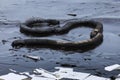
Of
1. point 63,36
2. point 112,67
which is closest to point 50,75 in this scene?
point 112,67

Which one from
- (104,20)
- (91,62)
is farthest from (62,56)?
(104,20)

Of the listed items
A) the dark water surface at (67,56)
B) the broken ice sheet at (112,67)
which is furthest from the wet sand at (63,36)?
the broken ice sheet at (112,67)

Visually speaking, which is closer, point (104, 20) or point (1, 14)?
point (104, 20)

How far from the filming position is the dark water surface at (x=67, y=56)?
30.3ft

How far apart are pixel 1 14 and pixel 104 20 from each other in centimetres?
418

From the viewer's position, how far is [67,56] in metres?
9.99

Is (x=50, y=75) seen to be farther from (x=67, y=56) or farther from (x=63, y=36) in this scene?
(x=63, y=36)

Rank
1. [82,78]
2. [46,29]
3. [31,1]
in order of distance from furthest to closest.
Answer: [31,1] → [46,29] → [82,78]

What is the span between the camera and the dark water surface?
9.23 meters

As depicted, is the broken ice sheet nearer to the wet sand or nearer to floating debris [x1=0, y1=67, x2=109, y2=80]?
the wet sand

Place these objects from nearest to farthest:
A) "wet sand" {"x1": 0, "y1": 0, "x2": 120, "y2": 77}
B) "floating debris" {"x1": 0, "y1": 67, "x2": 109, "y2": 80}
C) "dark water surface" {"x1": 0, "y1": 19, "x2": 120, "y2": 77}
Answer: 1. "floating debris" {"x1": 0, "y1": 67, "x2": 109, "y2": 80}
2. "dark water surface" {"x1": 0, "y1": 19, "x2": 120, "y2": 77}
3. "wet sand" {"x1": 0, "y1": 0, "x2": 120, "y2": 77}

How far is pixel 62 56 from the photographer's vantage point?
10000 millimetres

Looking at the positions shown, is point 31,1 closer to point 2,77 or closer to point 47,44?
point 47,44

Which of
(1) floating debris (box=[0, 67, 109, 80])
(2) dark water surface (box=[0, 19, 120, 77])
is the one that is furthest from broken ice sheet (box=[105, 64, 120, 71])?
(1) floating debris (box=[0, 67, 109, 80])
